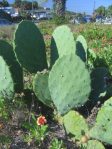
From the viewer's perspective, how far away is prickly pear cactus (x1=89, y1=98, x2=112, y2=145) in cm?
417

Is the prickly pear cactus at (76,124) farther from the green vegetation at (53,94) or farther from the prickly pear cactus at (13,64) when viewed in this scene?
the prickly pear cactus at (13,64)

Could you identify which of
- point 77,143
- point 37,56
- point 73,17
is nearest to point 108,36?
point 37,56

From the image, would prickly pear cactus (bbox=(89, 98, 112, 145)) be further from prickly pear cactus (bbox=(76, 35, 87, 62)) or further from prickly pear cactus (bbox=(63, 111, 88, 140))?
prickly pear cactus (bbox=(76, 35, 87, 62))

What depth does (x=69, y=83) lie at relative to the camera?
460cm

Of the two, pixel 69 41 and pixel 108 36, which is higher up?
pixel 69 41

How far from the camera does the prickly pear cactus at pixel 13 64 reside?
16.9 feet

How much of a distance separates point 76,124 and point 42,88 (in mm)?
569

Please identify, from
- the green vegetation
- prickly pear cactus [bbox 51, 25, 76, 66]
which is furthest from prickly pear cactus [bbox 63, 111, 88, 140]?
prickly pear cactus [bbox 51, 25, 76, 66]

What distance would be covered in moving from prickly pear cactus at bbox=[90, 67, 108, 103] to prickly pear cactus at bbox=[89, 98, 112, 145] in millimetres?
715

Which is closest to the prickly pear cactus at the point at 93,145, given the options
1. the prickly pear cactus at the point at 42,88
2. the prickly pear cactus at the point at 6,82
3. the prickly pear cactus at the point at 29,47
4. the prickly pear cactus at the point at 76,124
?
the prickly pear cactus at the point at 76,124

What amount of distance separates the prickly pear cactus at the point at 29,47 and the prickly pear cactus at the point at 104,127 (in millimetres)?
1131

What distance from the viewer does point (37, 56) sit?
5.18m

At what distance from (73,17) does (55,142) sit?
22.8 m

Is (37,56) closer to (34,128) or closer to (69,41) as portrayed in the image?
(69,41)
